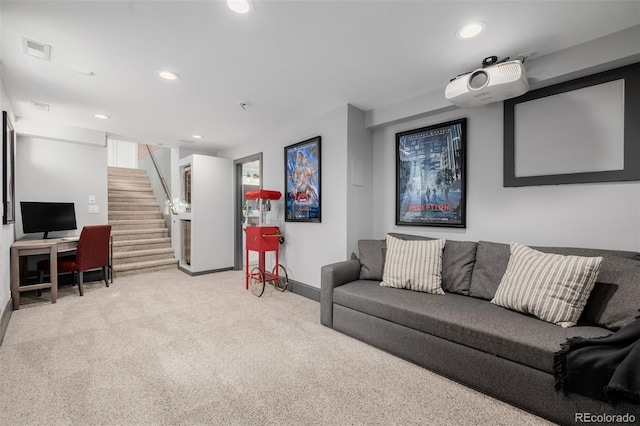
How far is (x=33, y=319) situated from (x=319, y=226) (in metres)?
3.20

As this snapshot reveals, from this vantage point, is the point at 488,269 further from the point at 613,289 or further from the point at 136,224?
the point at 136,224

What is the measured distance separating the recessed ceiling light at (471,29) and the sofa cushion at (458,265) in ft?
5.51

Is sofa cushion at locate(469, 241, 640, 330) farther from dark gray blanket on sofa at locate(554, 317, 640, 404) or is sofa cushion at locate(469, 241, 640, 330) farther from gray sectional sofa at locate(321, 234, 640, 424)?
dark gray blanket on sofa at locate(554, 317, 640, 404)

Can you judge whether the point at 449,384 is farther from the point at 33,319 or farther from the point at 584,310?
the point at 33,319

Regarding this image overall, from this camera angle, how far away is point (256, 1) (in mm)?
1660

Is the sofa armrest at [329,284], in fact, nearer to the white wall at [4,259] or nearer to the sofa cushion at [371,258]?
the sofa cushion at [371,258]

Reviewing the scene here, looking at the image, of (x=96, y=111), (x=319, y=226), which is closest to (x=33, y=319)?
(x=96, y=111)

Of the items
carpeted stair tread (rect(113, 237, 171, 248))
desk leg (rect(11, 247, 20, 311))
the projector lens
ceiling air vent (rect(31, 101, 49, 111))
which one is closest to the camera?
the projector lens

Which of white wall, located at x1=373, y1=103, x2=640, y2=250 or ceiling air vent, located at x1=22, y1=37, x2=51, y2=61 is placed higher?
ceiling air vent, located at x1=22, y1=37, x2=51, y2=61

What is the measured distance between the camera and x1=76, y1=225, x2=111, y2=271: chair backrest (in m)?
3.76

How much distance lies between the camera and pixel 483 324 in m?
1.82

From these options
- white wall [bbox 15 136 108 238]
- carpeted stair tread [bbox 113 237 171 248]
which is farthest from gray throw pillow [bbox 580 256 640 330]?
carpeted stair tread [bbox 113 237 171 248]

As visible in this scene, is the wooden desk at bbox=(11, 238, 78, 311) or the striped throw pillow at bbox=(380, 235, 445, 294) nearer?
the striped throw pillow at bbox=(380, 235, 445, 294)

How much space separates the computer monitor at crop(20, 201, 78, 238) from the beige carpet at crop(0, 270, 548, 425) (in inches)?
54.7
